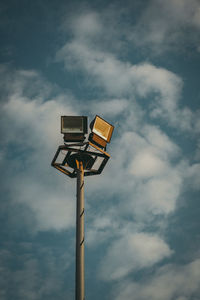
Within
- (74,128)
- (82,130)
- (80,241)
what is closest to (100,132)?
(82,130)

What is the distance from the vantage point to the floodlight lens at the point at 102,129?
19327 millimetres

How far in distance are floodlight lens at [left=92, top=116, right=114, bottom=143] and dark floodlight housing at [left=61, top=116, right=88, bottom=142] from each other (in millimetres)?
619

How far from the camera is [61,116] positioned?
63.4 feet

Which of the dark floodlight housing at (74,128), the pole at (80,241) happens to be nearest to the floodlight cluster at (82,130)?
the dark floodlight housing at (74,128)

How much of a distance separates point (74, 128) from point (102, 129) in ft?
5.47

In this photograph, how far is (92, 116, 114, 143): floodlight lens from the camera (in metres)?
19.3

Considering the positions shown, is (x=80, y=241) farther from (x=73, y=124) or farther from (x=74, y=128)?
(x=73, y=124)

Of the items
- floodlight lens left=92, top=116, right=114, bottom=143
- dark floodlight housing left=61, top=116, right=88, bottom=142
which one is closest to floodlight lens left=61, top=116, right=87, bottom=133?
dark floodlight housing left=61, top=116, right=88, bottom=142

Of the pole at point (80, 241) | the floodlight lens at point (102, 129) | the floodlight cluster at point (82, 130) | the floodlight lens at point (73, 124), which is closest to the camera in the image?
the pole at point (80, 241)

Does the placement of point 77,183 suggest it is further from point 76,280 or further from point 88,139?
point 76,280

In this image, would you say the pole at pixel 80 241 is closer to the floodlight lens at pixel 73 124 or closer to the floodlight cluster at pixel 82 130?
the floodlight cluster at pixel 82 130

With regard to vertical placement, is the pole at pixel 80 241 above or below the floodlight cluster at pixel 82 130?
below

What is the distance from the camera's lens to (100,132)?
1945 cm

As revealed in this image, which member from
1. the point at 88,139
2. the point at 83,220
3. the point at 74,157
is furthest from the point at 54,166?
the point at 83,220
